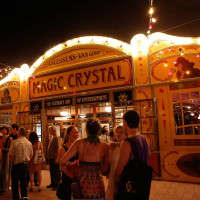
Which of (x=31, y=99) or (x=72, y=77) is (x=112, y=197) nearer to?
(x=72, y=77)

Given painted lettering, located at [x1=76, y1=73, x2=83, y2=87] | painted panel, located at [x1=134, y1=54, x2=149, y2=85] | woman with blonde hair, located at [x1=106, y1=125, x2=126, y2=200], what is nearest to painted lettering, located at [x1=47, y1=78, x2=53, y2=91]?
painted lettering, located at [x1=76, y1=73, x2=83, y2=87]

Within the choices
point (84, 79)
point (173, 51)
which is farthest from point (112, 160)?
point (84, 79)

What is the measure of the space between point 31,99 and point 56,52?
2.55 meters

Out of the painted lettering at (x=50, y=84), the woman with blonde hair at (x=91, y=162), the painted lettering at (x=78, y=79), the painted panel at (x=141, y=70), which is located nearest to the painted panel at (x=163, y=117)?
the painted panel at (x=141, y=70)

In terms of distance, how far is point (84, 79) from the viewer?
349 inches

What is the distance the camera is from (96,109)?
941cm

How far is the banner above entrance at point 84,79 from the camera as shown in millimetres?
7991

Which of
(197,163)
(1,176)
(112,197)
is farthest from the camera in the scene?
(197,163)

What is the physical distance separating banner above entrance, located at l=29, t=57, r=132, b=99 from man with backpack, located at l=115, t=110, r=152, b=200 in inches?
225

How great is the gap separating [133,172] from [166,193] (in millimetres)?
3980

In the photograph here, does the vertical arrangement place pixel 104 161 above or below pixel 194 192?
above

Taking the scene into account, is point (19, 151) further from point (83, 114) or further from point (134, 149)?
point (83, 114)

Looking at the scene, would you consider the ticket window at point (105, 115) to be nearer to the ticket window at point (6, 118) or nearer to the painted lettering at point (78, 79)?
the painted lettering at point (78, 79)

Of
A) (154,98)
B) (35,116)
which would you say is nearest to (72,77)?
(35,116)
